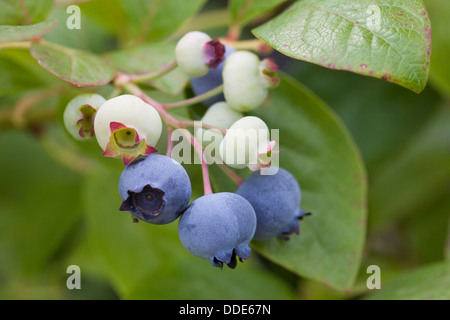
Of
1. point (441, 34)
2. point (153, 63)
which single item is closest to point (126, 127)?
point (153, 63)

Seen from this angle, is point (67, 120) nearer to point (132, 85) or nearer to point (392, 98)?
point (132, 85)

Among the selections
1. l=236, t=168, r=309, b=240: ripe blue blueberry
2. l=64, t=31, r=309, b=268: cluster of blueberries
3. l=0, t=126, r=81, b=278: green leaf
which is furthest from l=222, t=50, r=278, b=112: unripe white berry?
l=0, t=126, r=81, b=278: green leaf

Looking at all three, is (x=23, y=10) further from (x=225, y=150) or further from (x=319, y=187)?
(x=319, y=187)

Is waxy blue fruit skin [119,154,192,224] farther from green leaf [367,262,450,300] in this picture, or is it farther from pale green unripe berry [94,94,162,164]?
green leaf [367,262,450,300]

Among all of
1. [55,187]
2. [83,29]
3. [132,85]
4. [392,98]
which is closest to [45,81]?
[83,29]

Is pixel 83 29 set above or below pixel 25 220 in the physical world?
above
